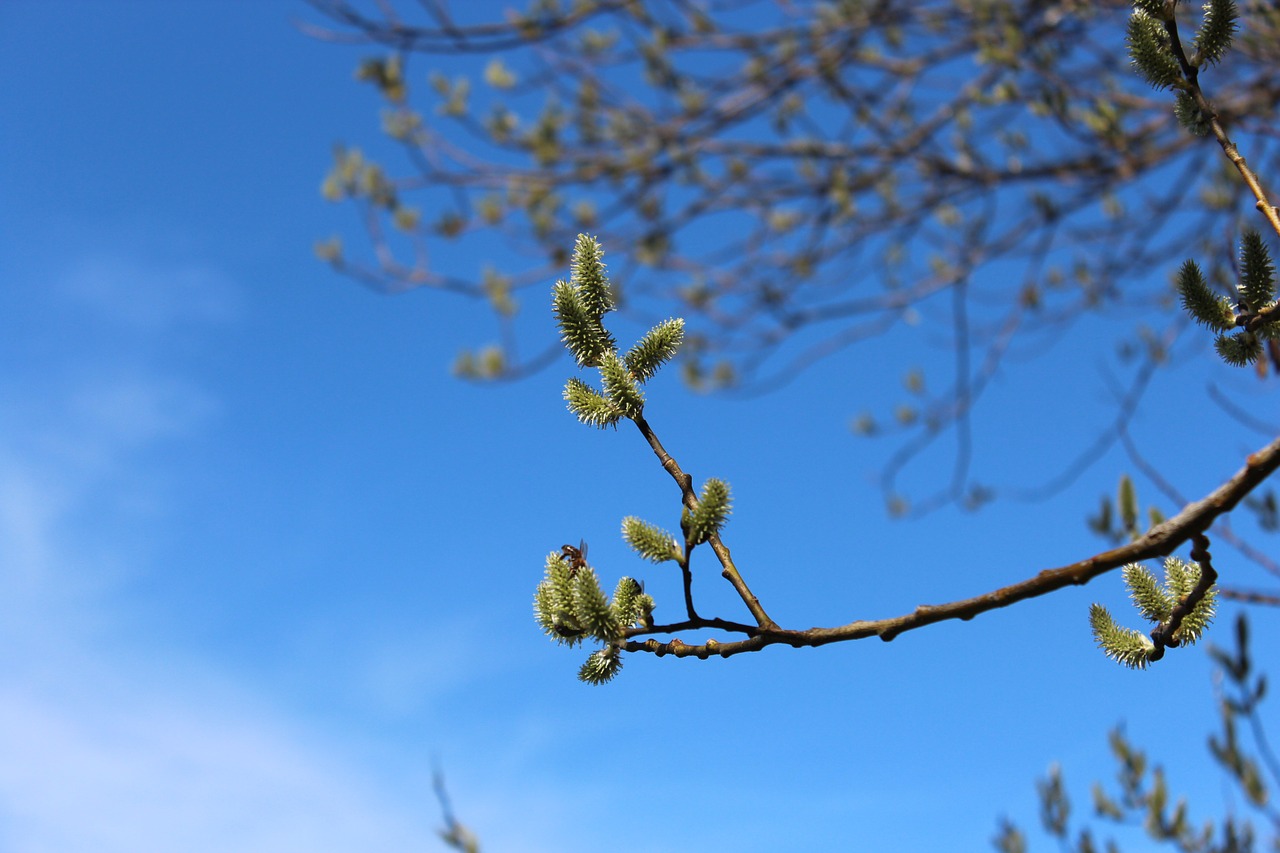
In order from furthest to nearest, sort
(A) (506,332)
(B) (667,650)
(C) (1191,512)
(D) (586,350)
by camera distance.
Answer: (A) (506,332) < (D) (586,350) < (B) (667,650) < (C) (1191,512)

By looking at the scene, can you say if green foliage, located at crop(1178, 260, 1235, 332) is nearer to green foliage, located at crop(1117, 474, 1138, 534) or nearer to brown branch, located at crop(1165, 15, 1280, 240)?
brown branch, located at crop(1165, 15, 1280, 240)

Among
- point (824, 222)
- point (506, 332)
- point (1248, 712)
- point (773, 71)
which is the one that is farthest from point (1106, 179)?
point (1248, 712)

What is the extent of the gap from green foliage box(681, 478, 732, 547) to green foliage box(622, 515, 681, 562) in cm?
7

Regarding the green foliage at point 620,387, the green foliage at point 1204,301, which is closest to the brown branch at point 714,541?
the green foliage at point 620,387

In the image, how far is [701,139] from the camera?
648 centimetres

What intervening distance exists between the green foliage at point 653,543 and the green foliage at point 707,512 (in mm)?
70

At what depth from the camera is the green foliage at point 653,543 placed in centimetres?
160

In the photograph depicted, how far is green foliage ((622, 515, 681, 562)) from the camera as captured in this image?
160 cm

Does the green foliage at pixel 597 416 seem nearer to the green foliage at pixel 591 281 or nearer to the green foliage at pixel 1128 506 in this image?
the green foliage at pixel 591 281

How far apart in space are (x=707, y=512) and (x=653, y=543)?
12 cm

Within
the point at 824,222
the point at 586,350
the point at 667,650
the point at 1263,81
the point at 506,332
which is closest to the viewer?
the point at 667,650

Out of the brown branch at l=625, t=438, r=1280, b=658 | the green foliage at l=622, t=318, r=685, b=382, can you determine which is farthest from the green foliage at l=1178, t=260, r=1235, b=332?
the green foliage at l=622, t=318, r=685, b=382

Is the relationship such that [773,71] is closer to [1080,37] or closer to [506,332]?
[1080,37]

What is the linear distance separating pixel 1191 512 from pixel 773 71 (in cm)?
545
